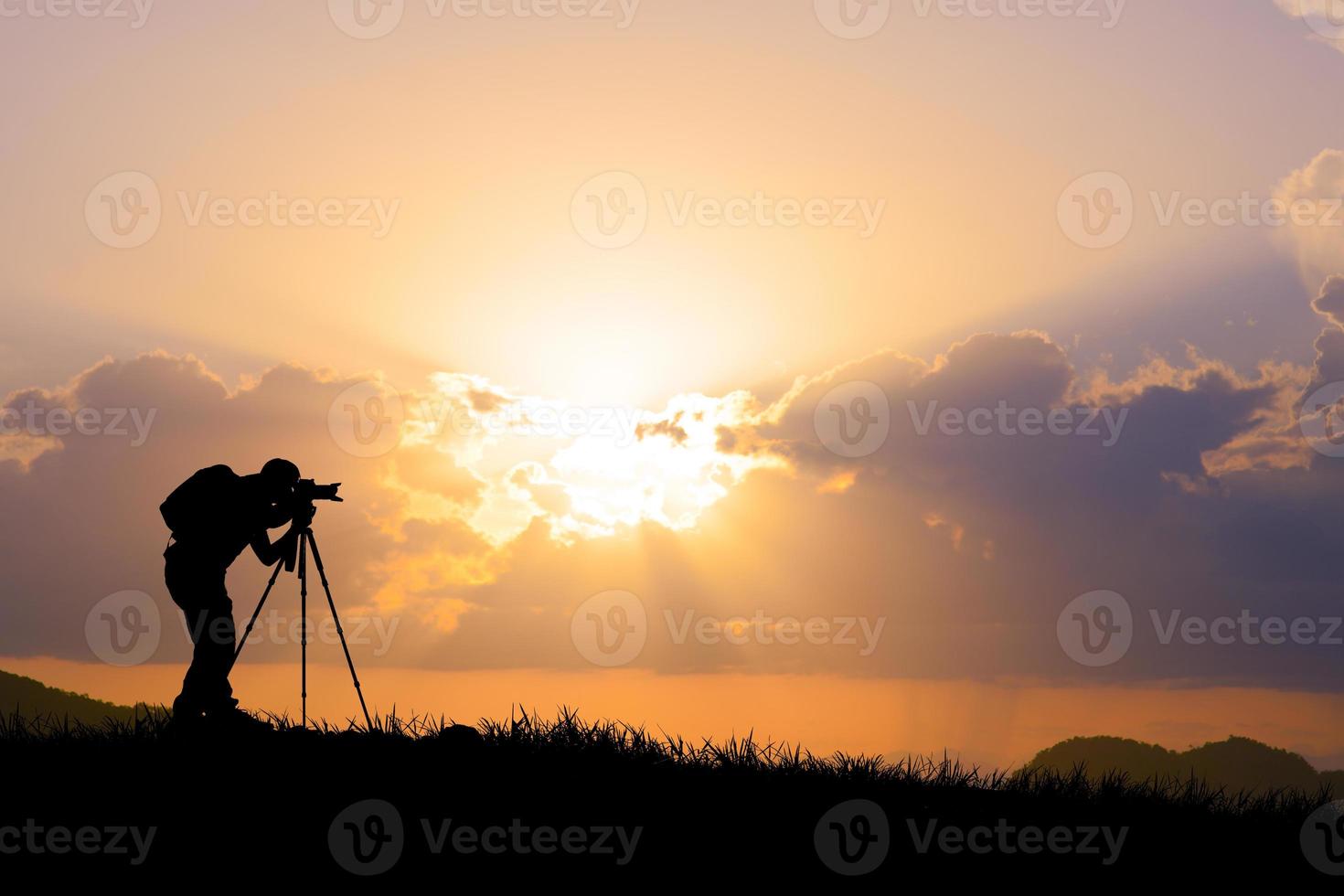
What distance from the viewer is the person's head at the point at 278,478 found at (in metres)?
13.8

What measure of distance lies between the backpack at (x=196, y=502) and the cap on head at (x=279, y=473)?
1.71ft

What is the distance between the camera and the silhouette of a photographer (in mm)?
13211

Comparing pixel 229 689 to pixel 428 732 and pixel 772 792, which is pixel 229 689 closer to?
pixel 428 732

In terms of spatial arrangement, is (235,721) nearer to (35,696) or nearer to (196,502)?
(196,502)

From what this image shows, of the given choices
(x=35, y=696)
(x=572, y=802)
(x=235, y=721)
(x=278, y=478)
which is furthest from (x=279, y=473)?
(x=35, y=696)

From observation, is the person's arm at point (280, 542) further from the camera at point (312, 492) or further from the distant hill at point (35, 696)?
the distant hill at point (35, 696)

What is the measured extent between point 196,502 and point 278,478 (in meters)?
0.99

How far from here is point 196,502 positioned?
13.2 m

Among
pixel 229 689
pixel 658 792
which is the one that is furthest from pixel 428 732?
pixel 658 792

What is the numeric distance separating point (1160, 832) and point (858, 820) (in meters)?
3.43

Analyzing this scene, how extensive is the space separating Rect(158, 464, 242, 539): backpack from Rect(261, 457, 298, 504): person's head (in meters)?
0.49

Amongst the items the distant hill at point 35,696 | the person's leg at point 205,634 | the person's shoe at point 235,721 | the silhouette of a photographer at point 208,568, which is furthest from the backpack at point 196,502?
the distant hill at point 35,696

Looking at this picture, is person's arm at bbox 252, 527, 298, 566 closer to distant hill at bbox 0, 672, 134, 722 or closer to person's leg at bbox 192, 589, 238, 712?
person's leg at bbox 192, 589, 238, 712

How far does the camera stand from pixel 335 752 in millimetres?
12062
